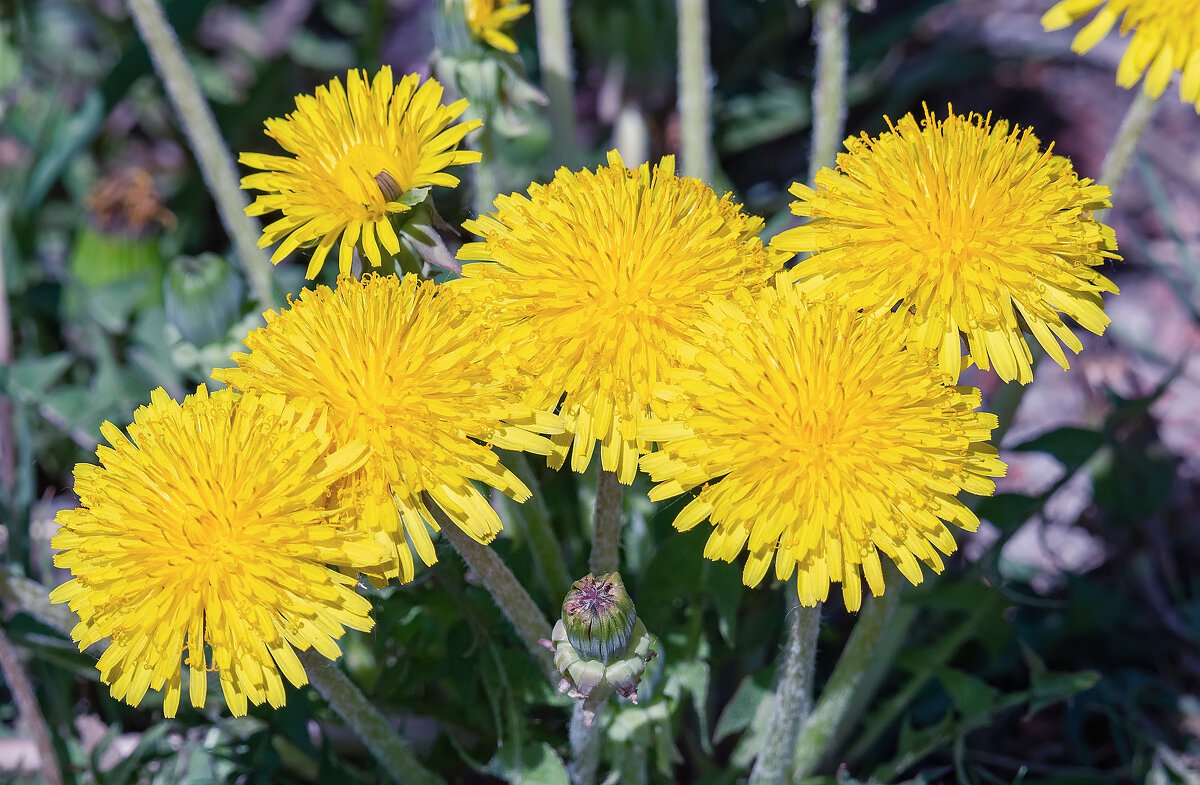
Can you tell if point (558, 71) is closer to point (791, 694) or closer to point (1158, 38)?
point (1158, 38)

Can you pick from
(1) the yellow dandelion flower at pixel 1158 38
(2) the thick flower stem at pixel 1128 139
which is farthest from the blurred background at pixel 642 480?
(1) the yellow dandelion flower at pixel 1158 38

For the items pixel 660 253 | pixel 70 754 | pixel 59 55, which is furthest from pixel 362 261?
pixel 59 55

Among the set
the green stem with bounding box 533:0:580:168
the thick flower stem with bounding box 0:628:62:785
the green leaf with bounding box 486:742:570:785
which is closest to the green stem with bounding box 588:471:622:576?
the green leaf with bounding box 486:742:570:785

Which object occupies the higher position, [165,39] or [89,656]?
[165,39]

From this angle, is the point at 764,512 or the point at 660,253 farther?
the point at 660,253

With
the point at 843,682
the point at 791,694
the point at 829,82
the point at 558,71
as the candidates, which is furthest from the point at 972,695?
the point at 558,71

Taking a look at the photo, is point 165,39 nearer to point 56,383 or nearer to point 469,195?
point 469,195

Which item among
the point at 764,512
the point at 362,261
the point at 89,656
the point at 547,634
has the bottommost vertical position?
the point at 89,656
